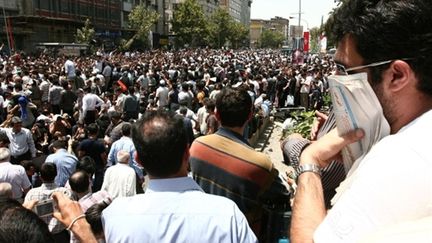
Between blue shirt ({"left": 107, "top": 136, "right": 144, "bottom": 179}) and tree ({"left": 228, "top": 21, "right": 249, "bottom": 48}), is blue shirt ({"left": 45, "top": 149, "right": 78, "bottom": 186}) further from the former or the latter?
tree ({"left": 228, "top": 21, "right": 249, "bottom": 48})

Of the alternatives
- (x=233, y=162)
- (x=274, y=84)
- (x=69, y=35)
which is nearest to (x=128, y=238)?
(x=233, y=162)

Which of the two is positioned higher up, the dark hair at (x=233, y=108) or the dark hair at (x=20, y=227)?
the dark hair at (x=233, y=108)

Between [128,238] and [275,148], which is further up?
[128,238]

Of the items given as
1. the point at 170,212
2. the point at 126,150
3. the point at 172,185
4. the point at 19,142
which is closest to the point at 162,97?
the point at 19,142

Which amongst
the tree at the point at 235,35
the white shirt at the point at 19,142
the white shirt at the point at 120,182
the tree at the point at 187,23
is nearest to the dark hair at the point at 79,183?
the white shirt at the point at 120,182

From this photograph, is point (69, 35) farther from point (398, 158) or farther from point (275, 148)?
point (398, 158)

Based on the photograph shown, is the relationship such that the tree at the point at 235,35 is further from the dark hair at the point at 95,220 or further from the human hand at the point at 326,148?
the human hand at the point at 326,148

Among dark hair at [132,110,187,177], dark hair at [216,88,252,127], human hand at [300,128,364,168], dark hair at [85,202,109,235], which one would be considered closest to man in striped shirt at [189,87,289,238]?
dark hair at [216,88,252,127]

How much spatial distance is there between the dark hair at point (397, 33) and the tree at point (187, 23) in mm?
67248

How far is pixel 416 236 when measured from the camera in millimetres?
741

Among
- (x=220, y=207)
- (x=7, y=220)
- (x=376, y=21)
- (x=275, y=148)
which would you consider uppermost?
(x=376, y=21)

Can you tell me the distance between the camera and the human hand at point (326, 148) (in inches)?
59.3

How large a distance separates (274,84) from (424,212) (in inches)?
639

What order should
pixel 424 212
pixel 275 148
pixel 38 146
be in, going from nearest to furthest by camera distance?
1. pixel 424 212
2. pixel 38 146
3. pixel 275 148
